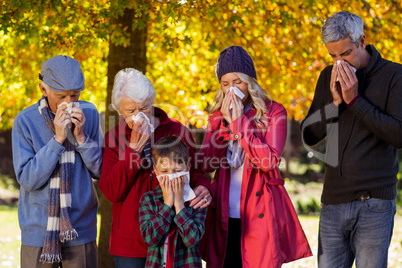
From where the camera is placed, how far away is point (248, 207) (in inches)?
142

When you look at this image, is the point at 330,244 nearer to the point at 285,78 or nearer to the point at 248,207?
the point at 248,207

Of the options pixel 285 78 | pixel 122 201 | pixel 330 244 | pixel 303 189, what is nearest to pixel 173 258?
pixel 122 201

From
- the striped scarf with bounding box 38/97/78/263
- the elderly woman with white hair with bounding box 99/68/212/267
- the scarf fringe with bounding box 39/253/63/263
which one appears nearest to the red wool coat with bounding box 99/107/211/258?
the elderly woman with white hair with bounding box 99/68/212/267

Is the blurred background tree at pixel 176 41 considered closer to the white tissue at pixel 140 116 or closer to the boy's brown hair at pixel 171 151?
the white tissue at pixel 140 116

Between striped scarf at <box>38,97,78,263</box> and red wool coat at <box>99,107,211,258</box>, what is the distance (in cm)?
25

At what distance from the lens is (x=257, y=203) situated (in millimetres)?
3604

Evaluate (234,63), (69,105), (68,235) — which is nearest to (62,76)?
(69,105)

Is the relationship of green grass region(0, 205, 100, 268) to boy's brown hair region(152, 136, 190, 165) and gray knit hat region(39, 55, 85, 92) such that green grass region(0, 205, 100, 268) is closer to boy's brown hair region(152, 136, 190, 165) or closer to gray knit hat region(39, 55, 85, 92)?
gray knit hat region(39, 55, 85, 92)

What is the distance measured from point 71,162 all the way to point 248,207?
1.31m

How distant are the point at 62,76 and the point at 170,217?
124cm

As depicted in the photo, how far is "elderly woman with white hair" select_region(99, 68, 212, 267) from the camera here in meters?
3.58

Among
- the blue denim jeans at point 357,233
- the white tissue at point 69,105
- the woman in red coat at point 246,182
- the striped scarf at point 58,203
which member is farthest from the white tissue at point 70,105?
the blue denim jeans at point 357,233

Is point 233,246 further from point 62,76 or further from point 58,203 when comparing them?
point 62,76

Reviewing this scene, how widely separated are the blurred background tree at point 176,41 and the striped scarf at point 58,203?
1.72m
